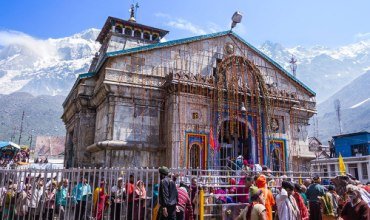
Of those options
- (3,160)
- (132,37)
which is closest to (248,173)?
(132,37)

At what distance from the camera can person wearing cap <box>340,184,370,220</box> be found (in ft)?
19.7

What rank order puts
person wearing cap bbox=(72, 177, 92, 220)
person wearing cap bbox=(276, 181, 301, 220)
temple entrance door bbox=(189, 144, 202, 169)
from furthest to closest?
temple entrance door bbox=(189, 144, 202, 169)
person wearing cap bbox=(72, 177, 92, 220)
person wearing cap bbox=(276, 181, 301, 220)

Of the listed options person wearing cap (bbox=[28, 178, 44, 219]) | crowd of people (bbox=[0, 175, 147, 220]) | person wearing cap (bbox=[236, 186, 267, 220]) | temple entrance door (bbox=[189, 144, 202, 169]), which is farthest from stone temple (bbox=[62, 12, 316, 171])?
person wearing cap (bbox=[236, 186, 267, 220])

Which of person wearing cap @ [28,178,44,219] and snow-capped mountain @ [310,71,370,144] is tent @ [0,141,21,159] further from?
snow-capped mountain @ [310,71,370,144]

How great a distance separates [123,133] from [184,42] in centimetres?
655

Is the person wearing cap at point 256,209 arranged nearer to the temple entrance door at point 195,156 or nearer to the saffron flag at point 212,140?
the temple entrance door at point 195,156

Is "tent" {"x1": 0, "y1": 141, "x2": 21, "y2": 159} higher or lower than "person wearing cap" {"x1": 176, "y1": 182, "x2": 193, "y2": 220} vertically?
higher

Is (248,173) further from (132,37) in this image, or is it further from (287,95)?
(132,37)

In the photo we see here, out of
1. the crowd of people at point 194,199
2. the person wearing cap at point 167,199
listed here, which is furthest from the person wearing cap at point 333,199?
the person wearing cap at point 167,199

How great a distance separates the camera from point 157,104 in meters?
16.6

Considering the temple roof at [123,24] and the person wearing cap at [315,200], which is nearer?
the person wearing cap at [315,200]

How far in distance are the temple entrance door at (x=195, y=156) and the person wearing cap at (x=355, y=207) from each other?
970 cm

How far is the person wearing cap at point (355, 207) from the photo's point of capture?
6008 millimetres

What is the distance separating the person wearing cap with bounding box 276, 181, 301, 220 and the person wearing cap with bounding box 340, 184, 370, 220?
102 centimetres
